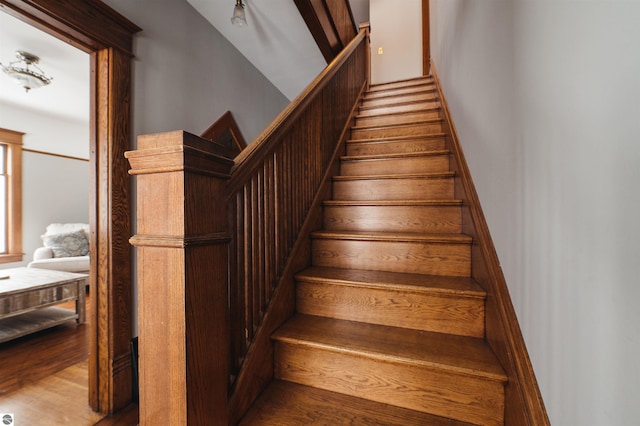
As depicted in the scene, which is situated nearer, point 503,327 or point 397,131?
point 503,327

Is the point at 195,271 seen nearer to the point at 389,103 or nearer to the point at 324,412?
the point at 324,412

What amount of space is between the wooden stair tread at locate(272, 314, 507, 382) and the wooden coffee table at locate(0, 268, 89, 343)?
279 cm

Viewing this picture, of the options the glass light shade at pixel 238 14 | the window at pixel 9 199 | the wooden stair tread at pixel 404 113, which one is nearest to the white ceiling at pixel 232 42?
the glass light shade at pixel 238 14

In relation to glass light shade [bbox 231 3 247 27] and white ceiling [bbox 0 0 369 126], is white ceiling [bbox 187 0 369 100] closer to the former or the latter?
white ceiling [bbox 0 0 369 126]

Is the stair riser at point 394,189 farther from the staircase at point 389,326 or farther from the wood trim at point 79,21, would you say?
the wood trim at point 79,21

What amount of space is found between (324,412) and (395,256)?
0.79 metres

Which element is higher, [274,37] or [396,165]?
[274,37]

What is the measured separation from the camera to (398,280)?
1.33 metres

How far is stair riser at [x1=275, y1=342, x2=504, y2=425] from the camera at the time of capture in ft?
3.16

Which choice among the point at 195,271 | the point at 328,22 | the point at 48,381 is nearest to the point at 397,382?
the point at 195,271

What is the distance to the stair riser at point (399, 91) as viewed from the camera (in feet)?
10.4

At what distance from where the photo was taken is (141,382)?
0.82 m

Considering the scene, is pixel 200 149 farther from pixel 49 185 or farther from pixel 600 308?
pixel 49 185

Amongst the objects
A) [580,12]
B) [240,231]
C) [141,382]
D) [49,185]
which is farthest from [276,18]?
[49,185]
